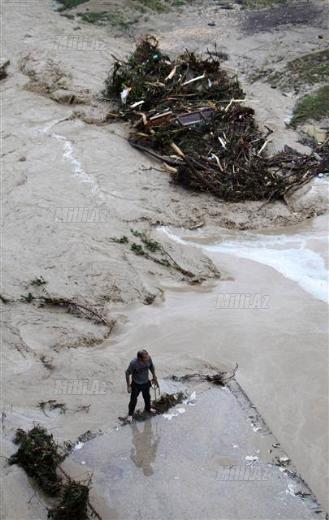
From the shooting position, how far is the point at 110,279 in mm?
11180

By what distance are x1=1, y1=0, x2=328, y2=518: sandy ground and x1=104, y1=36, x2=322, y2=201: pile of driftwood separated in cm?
45

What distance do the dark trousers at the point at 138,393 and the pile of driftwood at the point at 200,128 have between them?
6.43 metres

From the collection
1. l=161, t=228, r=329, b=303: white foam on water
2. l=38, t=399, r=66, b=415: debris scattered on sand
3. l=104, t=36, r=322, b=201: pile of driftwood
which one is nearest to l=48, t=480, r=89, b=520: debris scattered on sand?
l=38, t=399, r=66, b=415: debris scattered on sand

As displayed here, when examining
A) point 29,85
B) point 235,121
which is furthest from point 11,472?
point 29,85

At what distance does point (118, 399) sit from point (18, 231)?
15.8 feet

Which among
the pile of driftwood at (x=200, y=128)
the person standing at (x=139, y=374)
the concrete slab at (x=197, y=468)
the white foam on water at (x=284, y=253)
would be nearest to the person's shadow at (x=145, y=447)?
the concrete slab at (x=197, y=468)

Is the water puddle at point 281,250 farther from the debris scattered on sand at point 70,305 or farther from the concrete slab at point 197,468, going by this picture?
the concrete slab at point 197,468

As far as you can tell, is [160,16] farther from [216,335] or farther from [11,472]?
[11,472]

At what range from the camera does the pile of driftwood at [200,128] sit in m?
13.8

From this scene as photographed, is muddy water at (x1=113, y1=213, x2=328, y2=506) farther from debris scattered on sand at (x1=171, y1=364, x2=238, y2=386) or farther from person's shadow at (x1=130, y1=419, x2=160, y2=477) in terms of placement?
person's shadow at (x1=130, y1=419, x2=160, y2=477)

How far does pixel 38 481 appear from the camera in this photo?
24.5 feet

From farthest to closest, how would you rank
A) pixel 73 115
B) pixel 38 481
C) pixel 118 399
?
pixel 73 115 → pixel 118 399 → pixel 38 481

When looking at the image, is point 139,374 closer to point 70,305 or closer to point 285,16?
point 70,305

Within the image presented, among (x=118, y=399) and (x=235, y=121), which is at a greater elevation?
(x=235, y=121)
